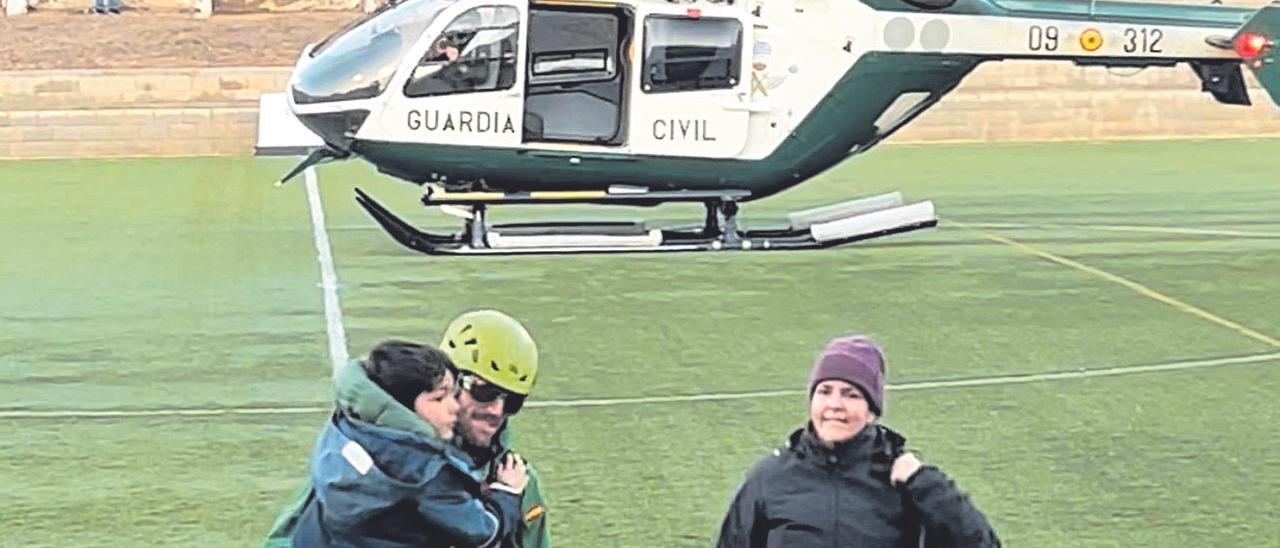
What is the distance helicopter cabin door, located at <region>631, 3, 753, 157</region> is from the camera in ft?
54.3

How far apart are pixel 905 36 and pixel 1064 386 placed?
6.34 meters

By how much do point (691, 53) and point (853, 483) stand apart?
11.9 m

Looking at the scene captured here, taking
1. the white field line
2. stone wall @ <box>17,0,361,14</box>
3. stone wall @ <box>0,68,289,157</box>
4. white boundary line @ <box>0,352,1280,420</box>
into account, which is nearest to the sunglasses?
white boundary line @ <box>0,352,1280,420</box>

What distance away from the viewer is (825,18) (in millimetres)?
16922

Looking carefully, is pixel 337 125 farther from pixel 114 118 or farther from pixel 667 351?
pixel 114 118

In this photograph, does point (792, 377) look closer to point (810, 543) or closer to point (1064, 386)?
point (1064, 386)

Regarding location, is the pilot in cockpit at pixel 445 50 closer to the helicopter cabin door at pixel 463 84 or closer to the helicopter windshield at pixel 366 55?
the helicopter cabin door at pixel 463 84

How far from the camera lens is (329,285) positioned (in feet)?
50.1

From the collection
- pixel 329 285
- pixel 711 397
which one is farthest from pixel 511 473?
pixel 329 285

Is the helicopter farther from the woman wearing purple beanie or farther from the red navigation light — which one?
the woman wearing purple beanie

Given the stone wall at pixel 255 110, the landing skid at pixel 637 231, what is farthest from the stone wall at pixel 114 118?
the landing skid at pixel 637 231

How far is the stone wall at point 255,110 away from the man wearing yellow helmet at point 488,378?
970 inches

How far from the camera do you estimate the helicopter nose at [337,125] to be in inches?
655

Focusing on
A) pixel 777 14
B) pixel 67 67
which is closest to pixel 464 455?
pixel 777 14
